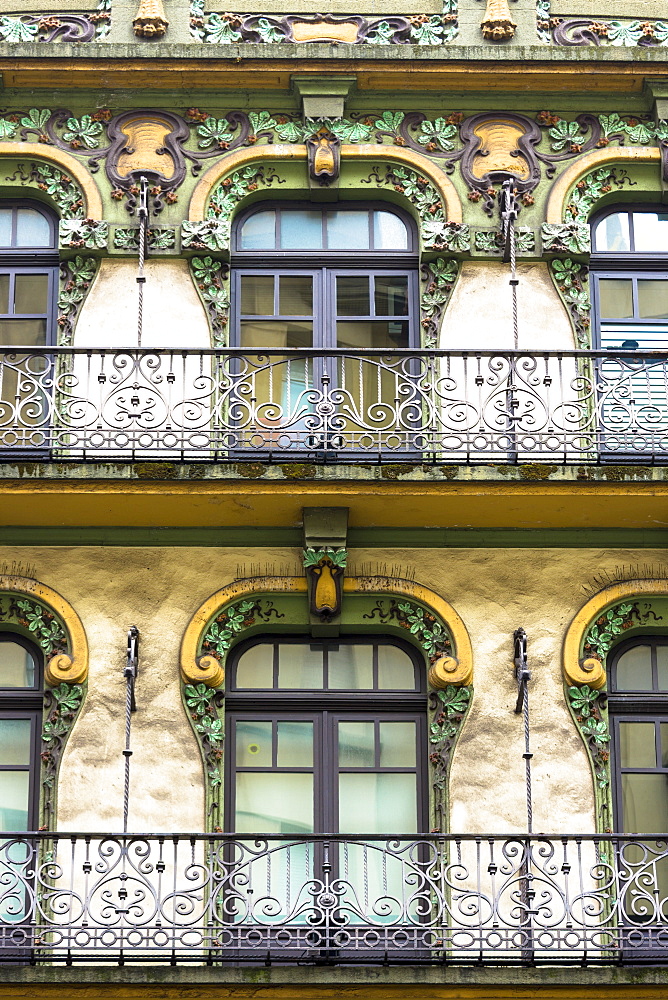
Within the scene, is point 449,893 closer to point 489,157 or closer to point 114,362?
point 114,362

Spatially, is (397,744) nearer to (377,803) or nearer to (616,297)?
(377,803)

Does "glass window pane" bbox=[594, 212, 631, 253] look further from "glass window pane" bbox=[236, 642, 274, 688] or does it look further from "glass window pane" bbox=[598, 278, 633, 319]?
"glass window pane" bbox=[236, 642, 274, 688]

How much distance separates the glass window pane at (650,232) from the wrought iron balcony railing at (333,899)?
5787 millimetres

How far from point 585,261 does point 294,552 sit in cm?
386

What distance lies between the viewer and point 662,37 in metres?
20.3

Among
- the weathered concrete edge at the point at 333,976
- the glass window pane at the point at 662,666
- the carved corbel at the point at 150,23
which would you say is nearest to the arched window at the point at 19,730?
the weathered concrete edge at the point at 333,976

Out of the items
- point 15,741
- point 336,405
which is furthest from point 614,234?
point 15,741

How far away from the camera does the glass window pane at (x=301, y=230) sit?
19.8 m

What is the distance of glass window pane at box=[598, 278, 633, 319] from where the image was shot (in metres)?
19.6

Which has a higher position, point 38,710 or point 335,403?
point 335,403

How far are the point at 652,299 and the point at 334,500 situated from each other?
156 inches

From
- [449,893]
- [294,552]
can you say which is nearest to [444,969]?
[449,893]

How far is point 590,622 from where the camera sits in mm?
18062

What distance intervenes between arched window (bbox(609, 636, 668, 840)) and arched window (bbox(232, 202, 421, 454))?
108 inches
